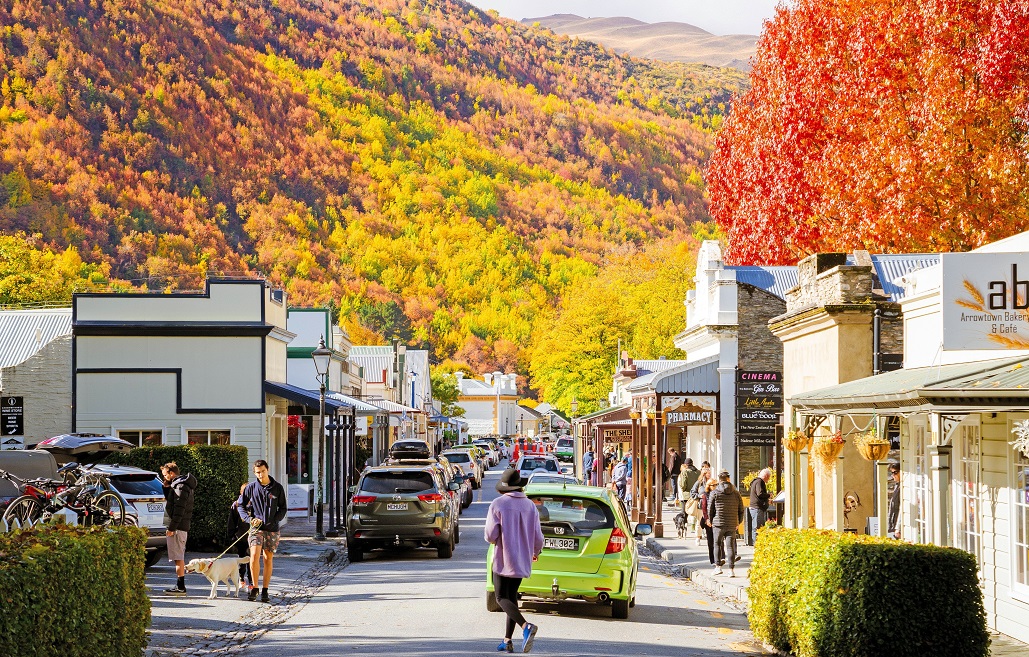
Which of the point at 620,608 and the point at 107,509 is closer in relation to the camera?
the point at 620,608

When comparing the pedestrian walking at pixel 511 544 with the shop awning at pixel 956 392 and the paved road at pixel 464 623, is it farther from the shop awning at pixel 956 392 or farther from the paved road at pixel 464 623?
the shop awning at pixel 956 392

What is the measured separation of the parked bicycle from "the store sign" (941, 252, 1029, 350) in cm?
1108

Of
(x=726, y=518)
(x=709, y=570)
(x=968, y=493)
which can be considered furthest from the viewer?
(x=709, y=570)

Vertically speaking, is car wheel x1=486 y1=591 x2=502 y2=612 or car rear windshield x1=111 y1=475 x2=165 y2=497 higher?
car rear windshield x1=111 y1=475 x2=165 y2=497

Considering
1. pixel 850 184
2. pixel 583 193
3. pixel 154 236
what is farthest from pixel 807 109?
pixel 583 193

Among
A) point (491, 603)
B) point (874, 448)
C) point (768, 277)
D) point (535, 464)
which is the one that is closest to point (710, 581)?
point (491, 603)

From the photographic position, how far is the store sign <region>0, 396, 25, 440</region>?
33750mm

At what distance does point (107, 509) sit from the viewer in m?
19.4

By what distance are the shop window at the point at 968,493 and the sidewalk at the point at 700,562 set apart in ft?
9.14

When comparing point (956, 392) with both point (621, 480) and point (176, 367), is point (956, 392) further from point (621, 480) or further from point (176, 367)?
point (621, 480)

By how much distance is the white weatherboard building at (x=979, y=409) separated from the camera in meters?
12.7

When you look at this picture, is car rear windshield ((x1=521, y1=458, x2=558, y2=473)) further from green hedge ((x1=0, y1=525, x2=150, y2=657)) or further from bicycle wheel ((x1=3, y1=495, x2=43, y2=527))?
green hedge ((x1=0, y1=525, x2=150, y2=657))

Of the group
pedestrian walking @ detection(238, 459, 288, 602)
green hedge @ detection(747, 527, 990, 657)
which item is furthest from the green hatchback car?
green hedge @ detection(747, 527, 990, 657)

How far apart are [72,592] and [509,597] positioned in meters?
4.74
